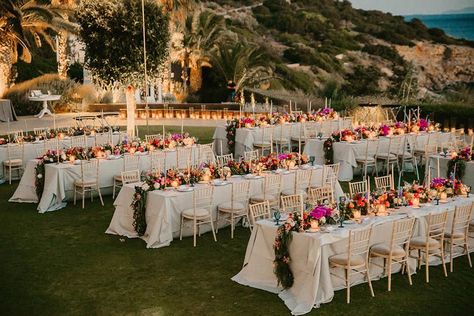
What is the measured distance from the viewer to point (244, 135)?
17531 millimetres

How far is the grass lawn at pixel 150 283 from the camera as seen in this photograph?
7371mm

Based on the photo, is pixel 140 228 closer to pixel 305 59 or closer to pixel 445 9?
pixel 305 59

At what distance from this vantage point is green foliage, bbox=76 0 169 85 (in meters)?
17.5

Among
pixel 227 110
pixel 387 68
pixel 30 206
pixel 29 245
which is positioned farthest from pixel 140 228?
pixel 387 68

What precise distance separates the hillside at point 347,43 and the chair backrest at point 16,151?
34.6 m

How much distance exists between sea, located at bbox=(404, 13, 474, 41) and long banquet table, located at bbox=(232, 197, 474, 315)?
203 feet

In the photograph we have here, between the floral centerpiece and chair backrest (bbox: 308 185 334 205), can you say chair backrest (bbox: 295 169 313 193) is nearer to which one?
chair backrest (bbox: 308 185 334 205)

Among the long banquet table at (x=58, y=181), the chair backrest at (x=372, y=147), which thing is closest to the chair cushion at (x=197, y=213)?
the long banquet table at (x=58, y=181)

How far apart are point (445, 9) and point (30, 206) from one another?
61.3 m

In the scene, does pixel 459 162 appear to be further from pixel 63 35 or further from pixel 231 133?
pixel 63 35

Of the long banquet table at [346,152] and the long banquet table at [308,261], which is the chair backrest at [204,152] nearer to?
the long banquet table at [346,152]

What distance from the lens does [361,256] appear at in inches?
309

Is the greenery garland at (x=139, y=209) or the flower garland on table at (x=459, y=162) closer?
the greenery garland at (x=139, y=209)

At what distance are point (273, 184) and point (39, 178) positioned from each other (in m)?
5.02
